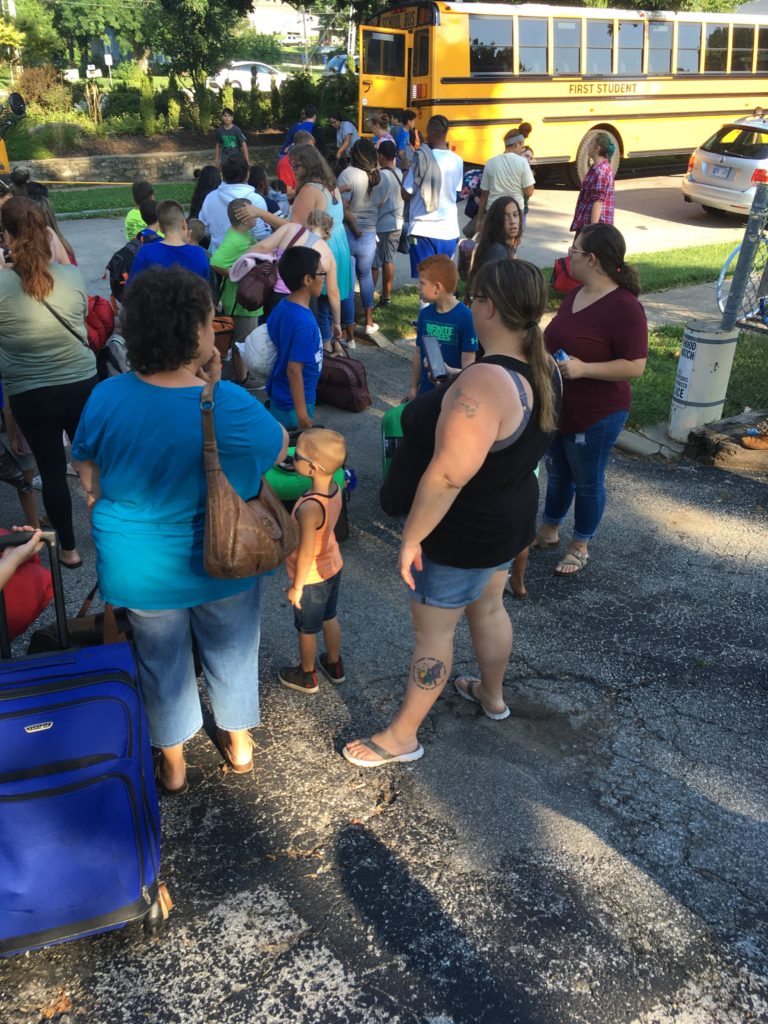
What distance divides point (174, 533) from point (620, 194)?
54.3 ft

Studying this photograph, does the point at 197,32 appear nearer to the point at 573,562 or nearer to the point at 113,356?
the point at 113,356

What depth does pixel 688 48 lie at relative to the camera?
16562mm

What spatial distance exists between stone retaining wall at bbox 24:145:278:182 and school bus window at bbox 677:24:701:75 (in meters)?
10.3

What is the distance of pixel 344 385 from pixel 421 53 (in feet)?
36.6

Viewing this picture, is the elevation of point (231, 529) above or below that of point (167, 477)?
below

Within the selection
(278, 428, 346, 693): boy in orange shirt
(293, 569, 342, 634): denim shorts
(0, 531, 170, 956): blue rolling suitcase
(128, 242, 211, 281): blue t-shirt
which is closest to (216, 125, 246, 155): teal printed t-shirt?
(128, 242, 211, 281): blue t-shirt

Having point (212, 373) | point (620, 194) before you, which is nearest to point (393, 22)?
point (620, 194)

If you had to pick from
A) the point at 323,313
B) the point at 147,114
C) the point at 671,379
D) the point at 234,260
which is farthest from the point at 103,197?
the point at 671,379

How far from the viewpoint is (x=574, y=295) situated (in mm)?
4129

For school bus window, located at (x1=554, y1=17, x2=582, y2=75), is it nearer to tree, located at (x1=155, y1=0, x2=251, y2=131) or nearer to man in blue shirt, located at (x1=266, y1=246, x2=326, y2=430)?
tree, located at (x1=155, y1=0, x2=251, y2=131)

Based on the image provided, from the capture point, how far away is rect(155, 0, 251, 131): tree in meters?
23.1

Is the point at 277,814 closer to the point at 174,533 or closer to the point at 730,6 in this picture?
the point at 174,533

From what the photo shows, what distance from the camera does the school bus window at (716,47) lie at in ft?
54.9

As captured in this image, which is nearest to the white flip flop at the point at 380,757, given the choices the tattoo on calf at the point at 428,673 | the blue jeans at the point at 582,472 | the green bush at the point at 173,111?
the tattoo on calf at the point at 428,673
